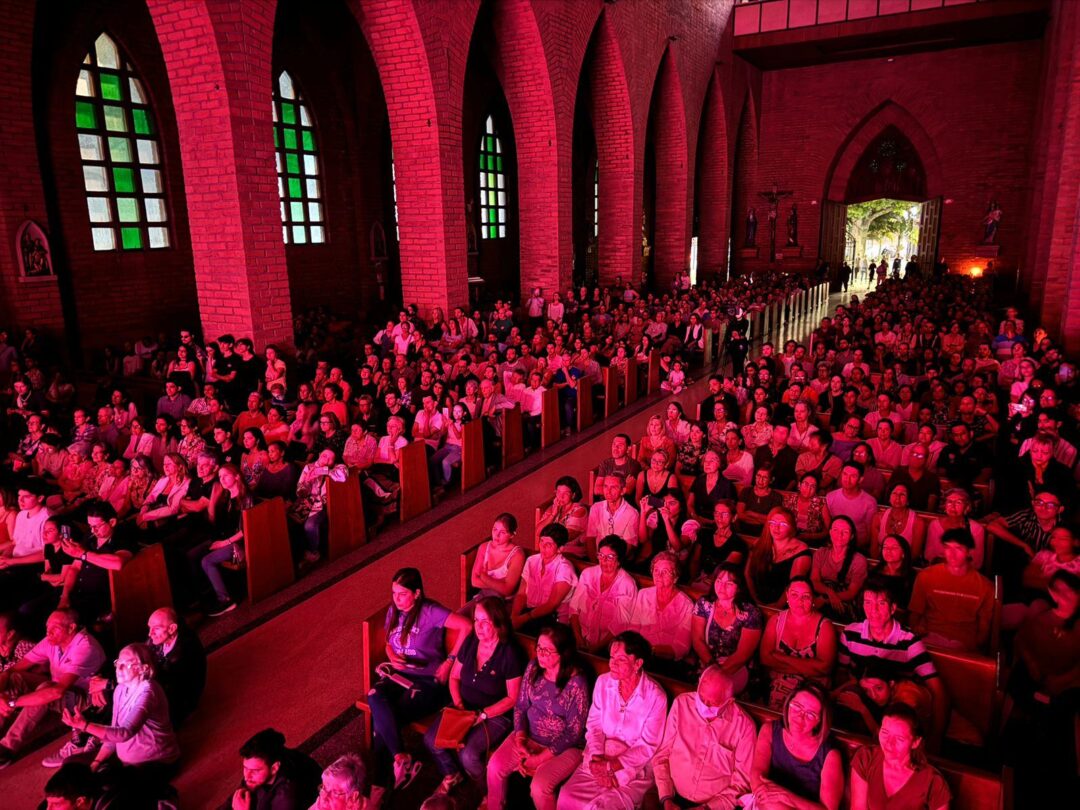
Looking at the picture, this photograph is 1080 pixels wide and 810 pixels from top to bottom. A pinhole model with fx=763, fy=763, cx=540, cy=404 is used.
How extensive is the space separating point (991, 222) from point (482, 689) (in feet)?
85.1

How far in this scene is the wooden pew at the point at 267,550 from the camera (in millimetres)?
5586

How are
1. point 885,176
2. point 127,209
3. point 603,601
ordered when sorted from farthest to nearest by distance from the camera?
point 885,176 < point 127,209 < point 603,601

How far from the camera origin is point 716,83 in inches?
902

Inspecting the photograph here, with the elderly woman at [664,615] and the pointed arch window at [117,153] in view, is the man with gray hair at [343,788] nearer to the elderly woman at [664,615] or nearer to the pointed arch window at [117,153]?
the elderly woman at [664,615]

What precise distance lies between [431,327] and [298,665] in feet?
26.4

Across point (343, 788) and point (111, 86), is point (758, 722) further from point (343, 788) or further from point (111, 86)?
point (111, 86)

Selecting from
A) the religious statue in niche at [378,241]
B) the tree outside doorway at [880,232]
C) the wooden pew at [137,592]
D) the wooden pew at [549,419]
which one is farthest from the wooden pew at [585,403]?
the tree outside doorway at [880,232]

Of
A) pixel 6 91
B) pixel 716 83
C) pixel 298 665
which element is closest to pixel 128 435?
pixel 298 665

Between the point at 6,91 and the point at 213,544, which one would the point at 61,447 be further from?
the point at 6,91

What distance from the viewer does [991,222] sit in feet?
79.2

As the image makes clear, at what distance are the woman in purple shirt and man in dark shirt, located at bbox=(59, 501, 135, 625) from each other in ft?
6.80

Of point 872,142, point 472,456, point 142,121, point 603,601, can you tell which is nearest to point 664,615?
point 603,601

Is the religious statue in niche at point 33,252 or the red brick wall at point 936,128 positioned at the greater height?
the red brick wall at point 936,128

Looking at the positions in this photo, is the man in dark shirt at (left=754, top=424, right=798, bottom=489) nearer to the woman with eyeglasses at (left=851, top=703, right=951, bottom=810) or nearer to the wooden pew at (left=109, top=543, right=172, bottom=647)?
the woman with eyeglasses at (left=851, top=703, right=951, bottom=810)
